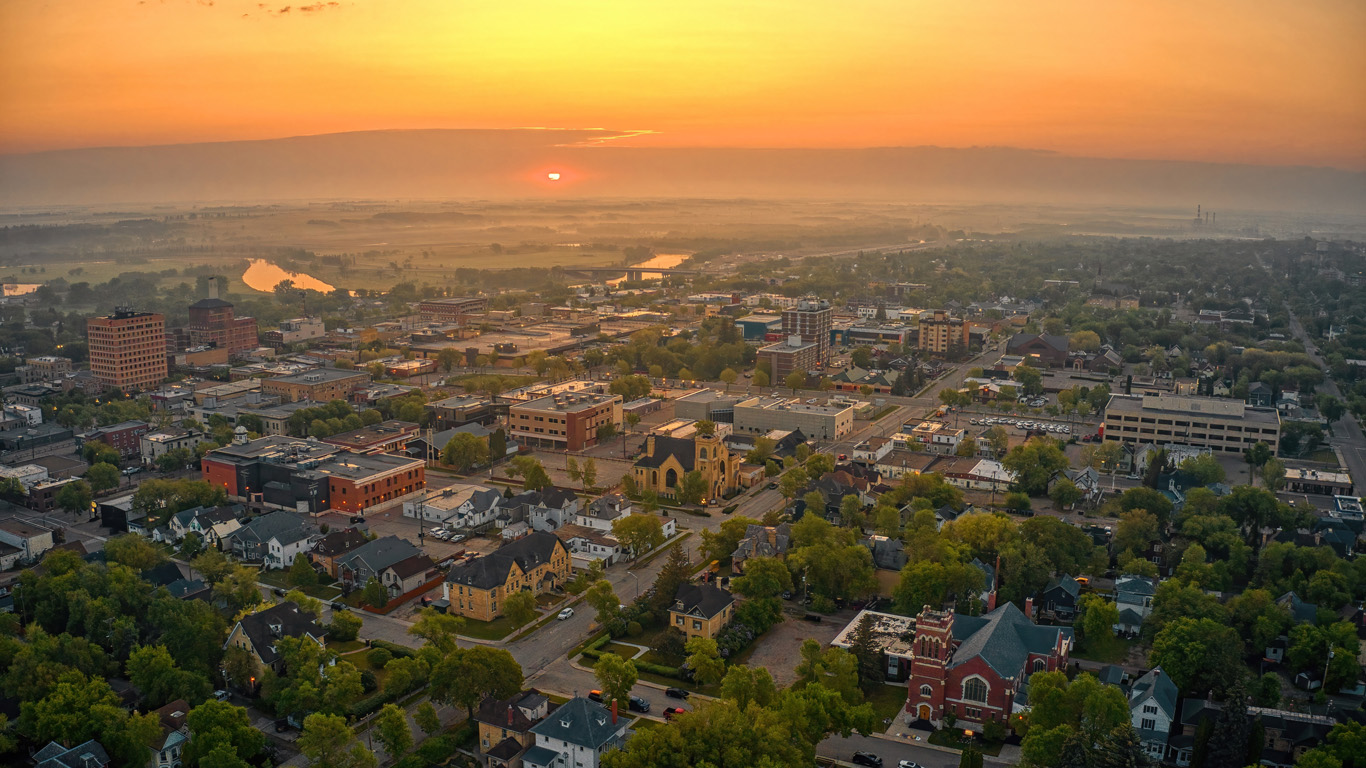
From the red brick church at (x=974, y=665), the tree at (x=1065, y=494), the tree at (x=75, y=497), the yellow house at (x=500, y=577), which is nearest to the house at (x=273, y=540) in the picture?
the yellow house at (x=500, y=577)

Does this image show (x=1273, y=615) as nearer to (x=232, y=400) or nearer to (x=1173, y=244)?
(x=232, y=400)

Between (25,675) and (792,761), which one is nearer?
(792,761)

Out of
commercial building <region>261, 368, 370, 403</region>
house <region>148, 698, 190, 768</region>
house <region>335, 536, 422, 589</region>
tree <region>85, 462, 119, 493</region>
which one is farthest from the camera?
commercial building <region>261, 368, 370, 403</region>

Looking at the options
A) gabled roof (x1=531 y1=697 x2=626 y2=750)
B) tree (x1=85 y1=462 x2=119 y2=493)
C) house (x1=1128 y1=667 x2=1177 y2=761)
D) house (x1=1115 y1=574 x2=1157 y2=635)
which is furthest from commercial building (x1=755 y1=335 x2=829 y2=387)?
gabled roof (x1=531 y1=697 x2=626 y2=750)

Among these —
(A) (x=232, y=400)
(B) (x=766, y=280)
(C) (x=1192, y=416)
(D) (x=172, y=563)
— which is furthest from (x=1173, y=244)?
(D) (x=172, y=563)

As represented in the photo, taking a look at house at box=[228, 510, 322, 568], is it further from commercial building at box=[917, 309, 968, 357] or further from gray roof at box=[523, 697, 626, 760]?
commercial building at box=[917, 309, 968, 357]

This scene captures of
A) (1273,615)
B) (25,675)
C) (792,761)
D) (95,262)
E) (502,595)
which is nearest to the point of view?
(792,761)

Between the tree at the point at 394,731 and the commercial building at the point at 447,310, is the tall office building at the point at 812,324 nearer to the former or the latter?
the commercial building at the point at 447,310

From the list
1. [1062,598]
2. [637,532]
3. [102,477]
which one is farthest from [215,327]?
[1062,598]
